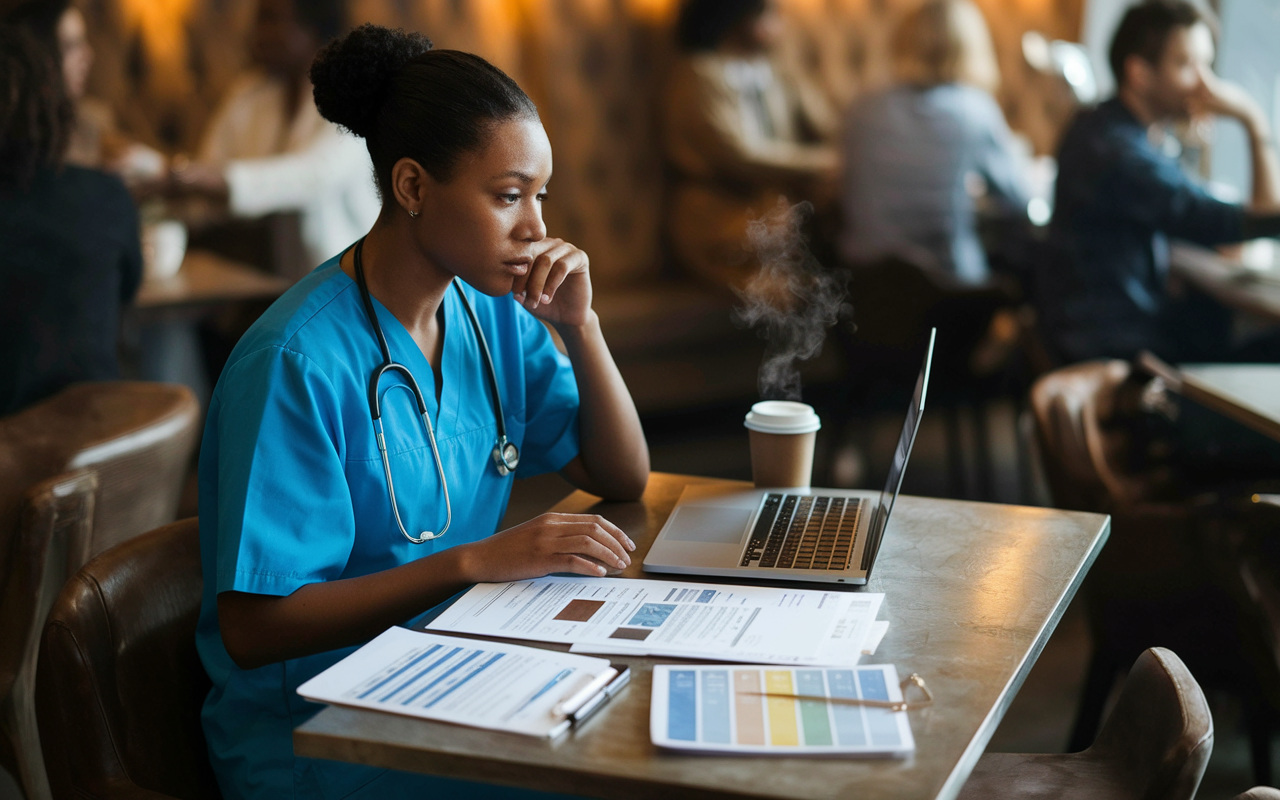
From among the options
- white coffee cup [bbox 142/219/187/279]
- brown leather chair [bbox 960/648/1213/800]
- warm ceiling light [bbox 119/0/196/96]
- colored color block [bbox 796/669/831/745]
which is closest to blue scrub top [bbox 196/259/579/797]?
colored color block [bbox 796/669/831/745]

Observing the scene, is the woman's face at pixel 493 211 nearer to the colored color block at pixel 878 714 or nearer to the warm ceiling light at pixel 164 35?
the colored color block at pixel 878 714

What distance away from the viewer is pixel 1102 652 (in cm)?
183

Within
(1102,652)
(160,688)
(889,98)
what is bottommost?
(1102,652)

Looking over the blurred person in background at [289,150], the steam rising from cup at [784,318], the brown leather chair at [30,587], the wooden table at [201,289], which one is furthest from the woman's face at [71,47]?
the steam rising from cup at [784,318]

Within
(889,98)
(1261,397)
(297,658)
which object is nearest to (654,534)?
(297,658)

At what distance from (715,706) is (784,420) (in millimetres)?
601

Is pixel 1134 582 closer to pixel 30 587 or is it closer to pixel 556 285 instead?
pixel 556 285

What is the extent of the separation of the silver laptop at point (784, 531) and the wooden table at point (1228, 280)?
5.38ft

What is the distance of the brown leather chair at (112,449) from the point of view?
61.1 inches

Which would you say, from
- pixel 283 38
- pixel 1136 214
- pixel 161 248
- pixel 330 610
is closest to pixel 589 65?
pixel 283 38

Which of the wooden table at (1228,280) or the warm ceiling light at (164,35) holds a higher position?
the warm ceiling light at (164,35)

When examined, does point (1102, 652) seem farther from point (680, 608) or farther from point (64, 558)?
point (64, 558)

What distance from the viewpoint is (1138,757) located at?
1097 millimetres

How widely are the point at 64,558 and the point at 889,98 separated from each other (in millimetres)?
2798
